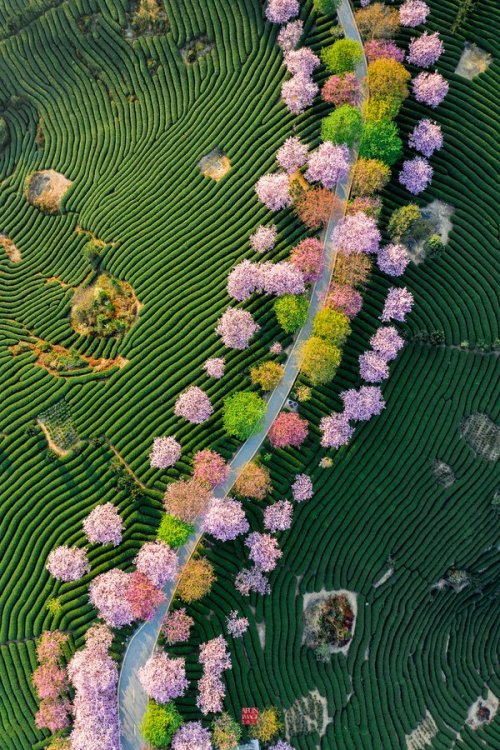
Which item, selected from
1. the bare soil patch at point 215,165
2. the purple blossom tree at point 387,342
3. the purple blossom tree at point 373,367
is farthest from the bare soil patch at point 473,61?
the purple blossom tree at point 373,367

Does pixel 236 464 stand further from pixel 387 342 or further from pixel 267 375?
pixel 387 342

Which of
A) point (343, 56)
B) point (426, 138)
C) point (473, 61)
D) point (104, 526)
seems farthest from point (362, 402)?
point (473, 61)

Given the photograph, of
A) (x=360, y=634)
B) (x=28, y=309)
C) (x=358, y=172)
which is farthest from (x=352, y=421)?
(x=28, y=309)

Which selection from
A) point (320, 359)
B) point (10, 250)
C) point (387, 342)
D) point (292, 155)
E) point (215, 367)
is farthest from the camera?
point (10, 250)

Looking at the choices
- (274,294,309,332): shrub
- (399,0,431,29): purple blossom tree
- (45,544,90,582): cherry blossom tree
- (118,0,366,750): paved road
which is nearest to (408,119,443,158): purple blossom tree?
(118,0,366,750): paved road

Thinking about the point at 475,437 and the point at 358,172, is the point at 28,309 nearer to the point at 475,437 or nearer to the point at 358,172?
the point at 358,172

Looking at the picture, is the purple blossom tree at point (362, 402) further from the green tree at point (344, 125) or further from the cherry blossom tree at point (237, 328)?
the green tree at point (344, 125)
